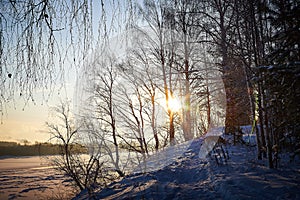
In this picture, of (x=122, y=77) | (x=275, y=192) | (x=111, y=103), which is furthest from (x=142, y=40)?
(x=275, y=192)

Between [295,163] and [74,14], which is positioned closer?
[74,14]

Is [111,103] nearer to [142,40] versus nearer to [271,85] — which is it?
[142,40]

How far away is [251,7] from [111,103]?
10472mm

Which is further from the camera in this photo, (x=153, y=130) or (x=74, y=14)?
(x=153, y=130)

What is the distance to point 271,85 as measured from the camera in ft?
10.2

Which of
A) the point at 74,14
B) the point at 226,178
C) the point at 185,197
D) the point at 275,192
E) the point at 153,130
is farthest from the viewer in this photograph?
the point at 153,130

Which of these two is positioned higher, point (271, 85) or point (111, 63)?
point (111, 63)

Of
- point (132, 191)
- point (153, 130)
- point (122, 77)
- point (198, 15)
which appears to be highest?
point (198, 15)

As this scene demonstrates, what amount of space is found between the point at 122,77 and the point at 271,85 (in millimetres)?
9451

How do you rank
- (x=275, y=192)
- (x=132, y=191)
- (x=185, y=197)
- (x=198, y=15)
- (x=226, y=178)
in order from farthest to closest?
(x=198, y=15), (x=132, y=191), (x=226, y=178), (x=185, y=197), (x=275, y=192)

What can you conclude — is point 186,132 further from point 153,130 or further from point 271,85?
point 271,85

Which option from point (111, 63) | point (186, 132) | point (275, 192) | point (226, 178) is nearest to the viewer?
point (275, 192)

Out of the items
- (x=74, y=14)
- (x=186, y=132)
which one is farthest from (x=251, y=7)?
(x=186, y=132)

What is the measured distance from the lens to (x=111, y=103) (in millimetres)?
13164
